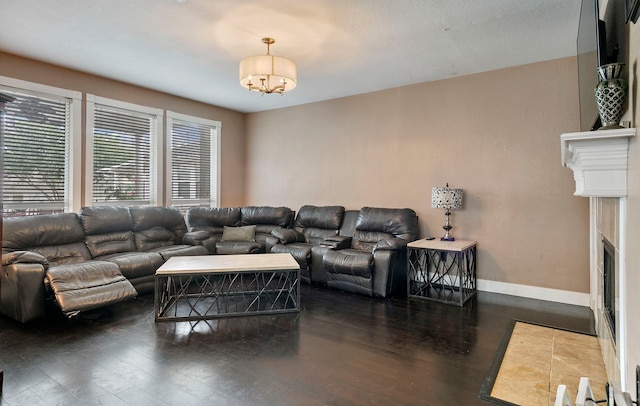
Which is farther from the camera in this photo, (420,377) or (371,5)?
(371,5)

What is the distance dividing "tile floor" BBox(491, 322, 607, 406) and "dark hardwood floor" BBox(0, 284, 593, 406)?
0.47 ft

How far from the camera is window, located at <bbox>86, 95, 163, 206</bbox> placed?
4.46m

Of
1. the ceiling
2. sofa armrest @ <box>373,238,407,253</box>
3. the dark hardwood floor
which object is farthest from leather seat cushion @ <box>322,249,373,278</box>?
the ceiling

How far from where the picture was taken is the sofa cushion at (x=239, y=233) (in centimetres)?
525

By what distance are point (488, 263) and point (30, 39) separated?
5404mm

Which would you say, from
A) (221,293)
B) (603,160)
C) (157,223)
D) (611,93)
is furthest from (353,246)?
(611,93)

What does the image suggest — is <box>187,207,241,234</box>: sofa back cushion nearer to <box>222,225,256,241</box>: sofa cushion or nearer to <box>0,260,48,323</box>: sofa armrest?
<box>222,225,256,241</box>: sofa cushion

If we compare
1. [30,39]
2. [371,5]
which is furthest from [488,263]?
[30,39]

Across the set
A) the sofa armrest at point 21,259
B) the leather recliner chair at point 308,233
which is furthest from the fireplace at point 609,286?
the sofa armrest at point 21,259

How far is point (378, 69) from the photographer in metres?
4.09

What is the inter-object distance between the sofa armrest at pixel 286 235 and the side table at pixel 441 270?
63.5 inches

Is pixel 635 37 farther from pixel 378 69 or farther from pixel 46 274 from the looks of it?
pixel 46 274

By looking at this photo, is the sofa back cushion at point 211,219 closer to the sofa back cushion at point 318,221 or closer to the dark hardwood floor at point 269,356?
the sofa back cushion at point 318,221

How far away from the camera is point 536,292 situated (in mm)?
3867
